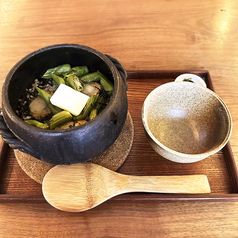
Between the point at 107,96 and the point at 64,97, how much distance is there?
0.18 metres

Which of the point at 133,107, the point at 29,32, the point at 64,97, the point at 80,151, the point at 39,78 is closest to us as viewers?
the point at 80,151

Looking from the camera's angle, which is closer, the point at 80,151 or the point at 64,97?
the point at 80,151

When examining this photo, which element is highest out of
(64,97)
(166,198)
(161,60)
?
(64,97)

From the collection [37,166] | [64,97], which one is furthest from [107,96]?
[37,166]

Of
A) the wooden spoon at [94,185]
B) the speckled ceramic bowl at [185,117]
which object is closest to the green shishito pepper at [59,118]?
the wooden spoon at [94,185]

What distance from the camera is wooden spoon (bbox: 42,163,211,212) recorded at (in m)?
0.74

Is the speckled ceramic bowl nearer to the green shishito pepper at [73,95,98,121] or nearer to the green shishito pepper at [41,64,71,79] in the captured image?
the green shishito pepper at [73,95,98,121]

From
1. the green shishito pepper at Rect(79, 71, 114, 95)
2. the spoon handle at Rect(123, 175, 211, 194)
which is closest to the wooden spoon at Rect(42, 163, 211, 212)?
the spoon handle at Rect(123, 175, 211, 194)

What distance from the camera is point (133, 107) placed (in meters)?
1.04

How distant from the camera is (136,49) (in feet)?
4.25

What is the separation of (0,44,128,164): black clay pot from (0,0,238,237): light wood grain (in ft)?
0.80

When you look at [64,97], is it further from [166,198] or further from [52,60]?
[166,198]

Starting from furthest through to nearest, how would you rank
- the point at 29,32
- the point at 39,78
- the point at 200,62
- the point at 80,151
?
the point at 29,32 → the point at 200,62 → the point at 39,78 → the point at 80,151

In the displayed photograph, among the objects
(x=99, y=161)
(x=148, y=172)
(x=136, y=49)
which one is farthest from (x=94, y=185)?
(x=136, y=49)
